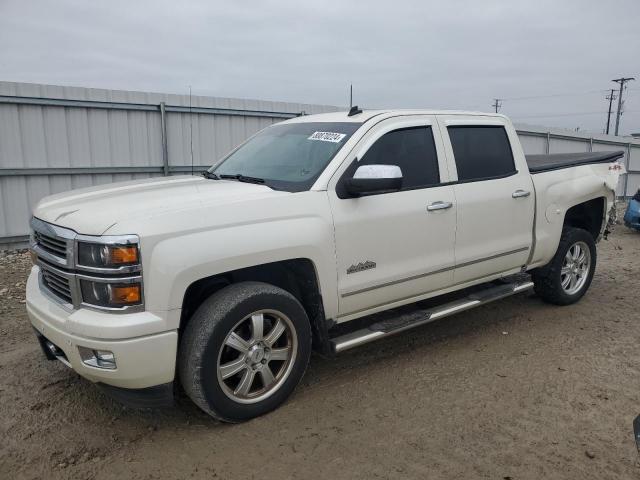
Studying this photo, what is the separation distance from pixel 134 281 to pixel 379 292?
1732 mm

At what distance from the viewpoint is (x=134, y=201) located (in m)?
3.11

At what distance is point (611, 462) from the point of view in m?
2.87

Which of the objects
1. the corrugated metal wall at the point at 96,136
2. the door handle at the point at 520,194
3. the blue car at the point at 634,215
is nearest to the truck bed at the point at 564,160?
the door handle at the point at 520,194

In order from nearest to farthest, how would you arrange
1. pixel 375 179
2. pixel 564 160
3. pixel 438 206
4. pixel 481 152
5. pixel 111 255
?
1. pixel 111 255
2. pixel 375 179
3. pixel 438 206
4. pixel 481 152
5. pixel 564 160

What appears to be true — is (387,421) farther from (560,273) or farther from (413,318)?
(560,273)

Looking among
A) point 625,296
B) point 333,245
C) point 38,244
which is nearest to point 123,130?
point 38,244

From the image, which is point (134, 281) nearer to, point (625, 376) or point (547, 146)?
point (625, 376)

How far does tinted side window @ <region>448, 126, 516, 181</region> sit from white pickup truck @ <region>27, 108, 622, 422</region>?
2 centimetres

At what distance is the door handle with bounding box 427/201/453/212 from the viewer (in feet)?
12.9

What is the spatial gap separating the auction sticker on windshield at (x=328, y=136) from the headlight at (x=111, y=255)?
169 centimetres

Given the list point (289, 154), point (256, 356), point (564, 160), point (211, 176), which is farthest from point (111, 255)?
point (564, 160)

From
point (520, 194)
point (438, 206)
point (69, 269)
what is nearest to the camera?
point (69, 269)

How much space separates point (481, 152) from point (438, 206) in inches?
35.4

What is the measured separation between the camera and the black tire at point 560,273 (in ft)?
17.4
